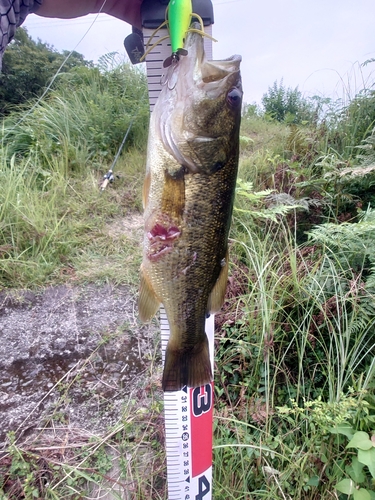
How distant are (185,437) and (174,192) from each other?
0.92 m

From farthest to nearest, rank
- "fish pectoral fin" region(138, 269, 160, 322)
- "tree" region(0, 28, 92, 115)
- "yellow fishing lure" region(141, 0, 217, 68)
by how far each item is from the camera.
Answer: "tree" region(0, 28, 92, 115), "fish pectoral fin" region(138, 269, 160, 322), "yellow fishing lure" region(141, 0, 217, 68)

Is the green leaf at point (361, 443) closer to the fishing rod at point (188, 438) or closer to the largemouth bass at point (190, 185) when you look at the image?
the fishing rod at point (188, 438)

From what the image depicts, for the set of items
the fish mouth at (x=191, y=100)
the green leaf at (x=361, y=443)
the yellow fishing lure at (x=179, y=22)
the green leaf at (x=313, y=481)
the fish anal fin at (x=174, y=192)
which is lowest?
the green leaf at (x=313, y=481)

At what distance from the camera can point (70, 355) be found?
194cm

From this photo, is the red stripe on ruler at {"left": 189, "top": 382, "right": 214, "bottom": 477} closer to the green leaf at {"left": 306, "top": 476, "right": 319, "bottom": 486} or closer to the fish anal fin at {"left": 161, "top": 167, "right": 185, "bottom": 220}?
the green leaf at {"left": 306, "top": 476, "right": 319, "bottom": 486}

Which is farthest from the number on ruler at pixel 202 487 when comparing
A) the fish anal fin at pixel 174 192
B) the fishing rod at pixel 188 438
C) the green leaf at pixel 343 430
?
the fish anal fin at pixel 174 192

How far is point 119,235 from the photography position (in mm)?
2928

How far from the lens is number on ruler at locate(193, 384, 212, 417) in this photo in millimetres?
1310

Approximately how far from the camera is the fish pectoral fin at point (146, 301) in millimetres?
1111

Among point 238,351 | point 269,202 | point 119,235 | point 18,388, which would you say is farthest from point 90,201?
point 238,351

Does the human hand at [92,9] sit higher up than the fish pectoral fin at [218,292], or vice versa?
the human hand at [92,9]

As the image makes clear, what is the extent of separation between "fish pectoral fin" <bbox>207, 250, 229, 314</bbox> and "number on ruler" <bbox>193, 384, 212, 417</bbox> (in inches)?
13.9

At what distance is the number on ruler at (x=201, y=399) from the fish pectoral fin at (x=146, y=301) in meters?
0.39

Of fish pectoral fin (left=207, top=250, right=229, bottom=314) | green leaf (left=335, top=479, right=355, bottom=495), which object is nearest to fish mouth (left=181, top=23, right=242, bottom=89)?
fish pectoral fin (left=207, top=250, right=229, bottom=314)
